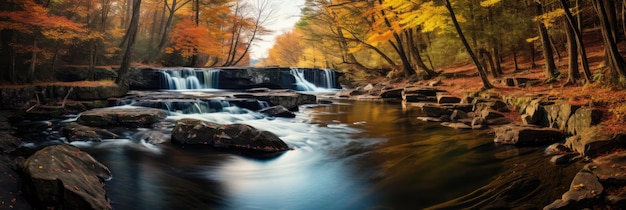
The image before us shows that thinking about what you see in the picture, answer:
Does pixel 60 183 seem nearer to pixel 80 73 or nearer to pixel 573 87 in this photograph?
pixel 573 87

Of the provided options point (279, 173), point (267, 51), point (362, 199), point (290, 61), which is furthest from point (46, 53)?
point (267, 51)

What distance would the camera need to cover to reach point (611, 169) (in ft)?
15.6

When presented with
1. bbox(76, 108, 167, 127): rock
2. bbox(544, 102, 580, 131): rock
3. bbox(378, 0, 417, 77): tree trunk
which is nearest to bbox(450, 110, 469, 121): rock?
bbox(544, 102, 580, 131): rock

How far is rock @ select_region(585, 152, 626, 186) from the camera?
4.44 m

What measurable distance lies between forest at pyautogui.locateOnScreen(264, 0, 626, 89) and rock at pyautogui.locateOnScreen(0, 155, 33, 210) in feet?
33.9

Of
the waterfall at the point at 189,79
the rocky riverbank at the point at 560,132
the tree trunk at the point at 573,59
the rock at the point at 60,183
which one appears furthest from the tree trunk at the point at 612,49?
the waterfall at the point at 189,79

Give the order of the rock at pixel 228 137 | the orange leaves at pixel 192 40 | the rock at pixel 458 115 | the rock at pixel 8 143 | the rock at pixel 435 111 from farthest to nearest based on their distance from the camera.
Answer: the orange leaves at pixel 192 40 → the rock at pixel 435 111 → the rock at pixel 458 115 → the rock at pixel 228 137 → the rock at pixel 8 143

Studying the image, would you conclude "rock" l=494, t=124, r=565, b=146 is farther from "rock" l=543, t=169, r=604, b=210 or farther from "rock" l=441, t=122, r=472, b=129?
"rock" l=543, t=169, r=604, b=210

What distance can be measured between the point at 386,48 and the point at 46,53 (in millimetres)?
22589

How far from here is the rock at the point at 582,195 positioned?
4.07 m

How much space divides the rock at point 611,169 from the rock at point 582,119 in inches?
84.5

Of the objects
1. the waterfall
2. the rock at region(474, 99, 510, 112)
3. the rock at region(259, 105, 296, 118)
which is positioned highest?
the waterfall

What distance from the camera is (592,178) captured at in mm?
4539

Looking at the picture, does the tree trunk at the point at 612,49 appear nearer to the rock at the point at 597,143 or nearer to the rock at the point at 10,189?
the rock at the point at 597,143
